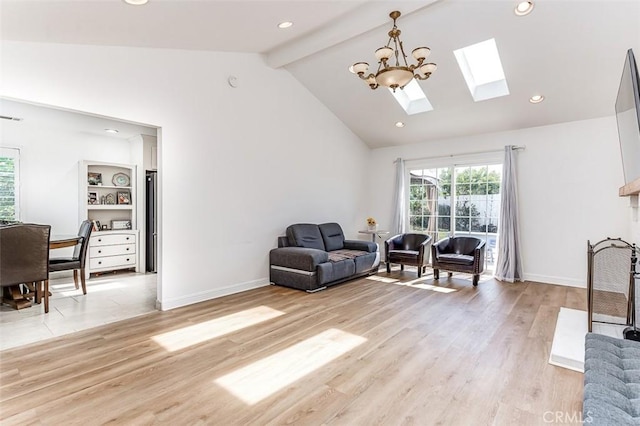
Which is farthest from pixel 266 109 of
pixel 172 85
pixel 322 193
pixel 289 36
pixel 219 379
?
pixel 219 379

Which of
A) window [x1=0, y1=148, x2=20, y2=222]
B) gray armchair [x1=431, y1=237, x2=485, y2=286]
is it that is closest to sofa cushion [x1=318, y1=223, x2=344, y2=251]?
gray armchair [x1=431, y1=237, x2=485, y2=286]

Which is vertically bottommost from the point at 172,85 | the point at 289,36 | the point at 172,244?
the point at 172,244

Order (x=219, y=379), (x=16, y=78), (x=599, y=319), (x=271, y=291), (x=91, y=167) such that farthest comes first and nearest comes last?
(x=91, y=167) < (x=271, y=291) < (x=599, y=319) < (x=16, y=78) < (x=219, y=379)

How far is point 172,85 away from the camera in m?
3.80

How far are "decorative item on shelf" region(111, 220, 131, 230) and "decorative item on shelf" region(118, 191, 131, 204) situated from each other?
370mm

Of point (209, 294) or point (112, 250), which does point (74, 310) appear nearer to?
point (209, 294)

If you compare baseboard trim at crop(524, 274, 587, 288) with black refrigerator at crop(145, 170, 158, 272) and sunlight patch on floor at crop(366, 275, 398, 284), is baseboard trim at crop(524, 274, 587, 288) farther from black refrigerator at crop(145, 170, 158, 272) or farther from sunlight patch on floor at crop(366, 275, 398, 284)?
black refrigerator at crop(145, 170, 158, 272)

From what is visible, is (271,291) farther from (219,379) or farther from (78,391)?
(78,391)

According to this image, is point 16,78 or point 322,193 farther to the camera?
point 322,193

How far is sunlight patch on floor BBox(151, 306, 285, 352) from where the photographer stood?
2.86 m

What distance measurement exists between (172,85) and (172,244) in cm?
189

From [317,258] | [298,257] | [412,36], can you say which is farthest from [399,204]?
[412,36]

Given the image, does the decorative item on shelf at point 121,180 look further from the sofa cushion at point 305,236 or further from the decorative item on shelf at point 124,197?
the sofa cushion at point 305,236

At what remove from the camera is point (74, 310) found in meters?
3.68
